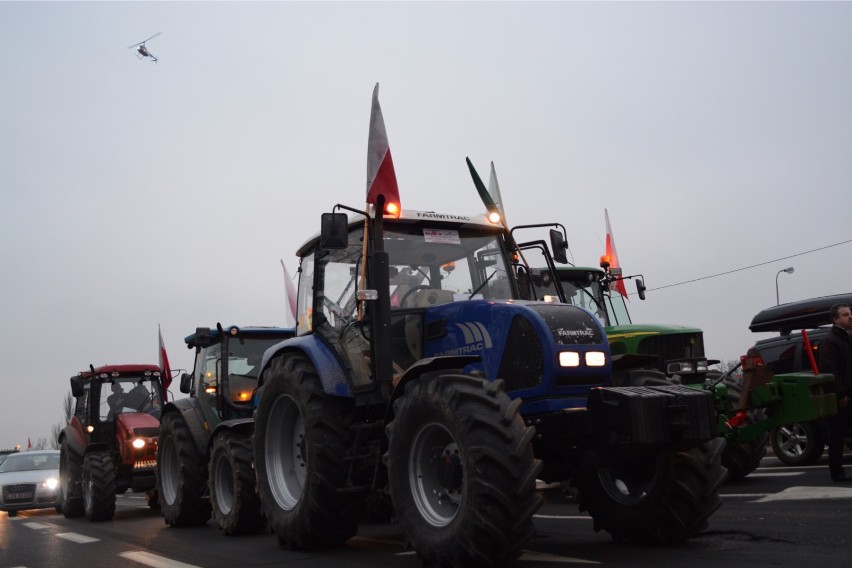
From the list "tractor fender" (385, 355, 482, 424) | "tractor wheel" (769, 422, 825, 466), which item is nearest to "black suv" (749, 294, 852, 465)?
"tractor wheel" (769, 422, 825, 466)

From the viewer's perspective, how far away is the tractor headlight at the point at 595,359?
611 centimetres

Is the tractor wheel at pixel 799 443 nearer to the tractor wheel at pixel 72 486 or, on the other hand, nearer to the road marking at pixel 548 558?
the road marking at pixel 548 558

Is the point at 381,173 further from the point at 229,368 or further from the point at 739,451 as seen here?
the point at 739,451

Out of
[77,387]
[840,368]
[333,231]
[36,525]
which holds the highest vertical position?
[333,231]

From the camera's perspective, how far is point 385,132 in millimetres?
7484

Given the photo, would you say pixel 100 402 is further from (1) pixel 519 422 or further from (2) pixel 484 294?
(1) pixel 519 422

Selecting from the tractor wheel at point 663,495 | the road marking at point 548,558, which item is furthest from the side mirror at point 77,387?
the tractor wheel at point 663,495

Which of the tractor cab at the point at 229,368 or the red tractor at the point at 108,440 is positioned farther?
the red tractor at the point at 108,440

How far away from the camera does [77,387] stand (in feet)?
50.5

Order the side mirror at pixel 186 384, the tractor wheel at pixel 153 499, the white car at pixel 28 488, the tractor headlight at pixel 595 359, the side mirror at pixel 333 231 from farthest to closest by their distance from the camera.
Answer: the white car at pixel 28 488, the tractor wheel at pixel 153 499, the side mirror at pixel 186 384, the side mirror at pixel 333 231, the tractor headlight at pixel 595 359

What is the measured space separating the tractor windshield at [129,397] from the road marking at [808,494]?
1087 cm

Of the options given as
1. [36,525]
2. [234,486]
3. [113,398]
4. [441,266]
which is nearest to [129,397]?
[113,398]

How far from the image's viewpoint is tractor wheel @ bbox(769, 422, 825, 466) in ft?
38.0

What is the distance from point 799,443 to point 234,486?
7.39m
